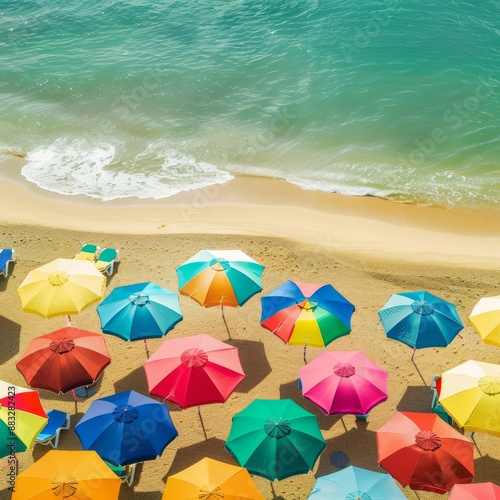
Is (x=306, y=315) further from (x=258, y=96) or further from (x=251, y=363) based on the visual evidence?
(x=258, y=96)

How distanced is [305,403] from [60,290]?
6285mm

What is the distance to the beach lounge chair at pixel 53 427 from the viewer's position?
11.8 metres

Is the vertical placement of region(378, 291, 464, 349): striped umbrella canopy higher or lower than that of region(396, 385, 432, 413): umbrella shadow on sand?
higher

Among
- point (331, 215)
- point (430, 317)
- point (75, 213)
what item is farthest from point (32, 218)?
point (430, 317)

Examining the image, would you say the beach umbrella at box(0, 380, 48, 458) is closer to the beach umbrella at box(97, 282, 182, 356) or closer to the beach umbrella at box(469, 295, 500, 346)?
the beach umbrella at box(97, 282, 182, 356)

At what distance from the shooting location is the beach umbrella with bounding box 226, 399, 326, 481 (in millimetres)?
10281

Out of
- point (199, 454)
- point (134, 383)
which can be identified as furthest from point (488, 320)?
point (134, 383)

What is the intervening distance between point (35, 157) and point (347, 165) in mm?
12739

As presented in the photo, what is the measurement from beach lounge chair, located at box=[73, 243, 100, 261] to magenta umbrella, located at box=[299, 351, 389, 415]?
7.72m

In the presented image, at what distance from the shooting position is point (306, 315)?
43.7 ft

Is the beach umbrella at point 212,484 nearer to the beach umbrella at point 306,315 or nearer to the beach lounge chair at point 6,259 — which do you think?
the beach umbrella at point 306,315

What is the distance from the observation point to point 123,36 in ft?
114

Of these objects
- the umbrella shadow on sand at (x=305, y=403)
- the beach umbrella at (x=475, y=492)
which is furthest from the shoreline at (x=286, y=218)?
the beach umbrella at (x=475, y=492)

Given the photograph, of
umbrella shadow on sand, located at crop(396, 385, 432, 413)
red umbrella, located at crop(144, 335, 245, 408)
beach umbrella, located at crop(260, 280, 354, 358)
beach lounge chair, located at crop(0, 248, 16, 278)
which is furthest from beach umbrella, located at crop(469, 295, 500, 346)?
beach lounge chair, located at crop(0, 248, 16, 278)
